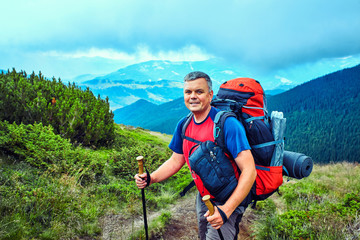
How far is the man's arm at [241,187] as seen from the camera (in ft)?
6.49

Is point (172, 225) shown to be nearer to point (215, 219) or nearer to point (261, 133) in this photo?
point (215, 219)

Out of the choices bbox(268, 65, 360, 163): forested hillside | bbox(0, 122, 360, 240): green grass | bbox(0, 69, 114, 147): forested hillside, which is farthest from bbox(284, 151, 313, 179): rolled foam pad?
bbox(268, 65, 360, 163): forested hillside

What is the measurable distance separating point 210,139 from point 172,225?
9.93 feet

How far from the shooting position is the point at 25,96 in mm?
7641

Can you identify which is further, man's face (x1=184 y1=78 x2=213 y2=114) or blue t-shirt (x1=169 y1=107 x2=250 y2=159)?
man's face (x1=184 y1=78 x2=213 y2=114)

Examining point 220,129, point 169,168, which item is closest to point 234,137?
point 220,129

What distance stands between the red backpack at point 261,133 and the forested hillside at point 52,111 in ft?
20.8

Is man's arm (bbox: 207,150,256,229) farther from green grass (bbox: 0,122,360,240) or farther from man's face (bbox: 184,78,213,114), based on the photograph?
green grass (bbox: 0,122,360,240)

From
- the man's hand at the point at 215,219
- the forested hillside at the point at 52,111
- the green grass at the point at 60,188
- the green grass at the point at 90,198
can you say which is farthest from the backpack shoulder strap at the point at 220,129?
the forested hillside at the point at 52,111

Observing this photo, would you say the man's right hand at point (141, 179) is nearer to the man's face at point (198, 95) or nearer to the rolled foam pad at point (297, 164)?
the man's face at point (198, 95)

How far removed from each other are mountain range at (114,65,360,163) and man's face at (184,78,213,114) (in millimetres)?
82758

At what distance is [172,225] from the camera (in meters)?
4.61

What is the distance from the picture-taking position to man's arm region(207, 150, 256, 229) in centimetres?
198

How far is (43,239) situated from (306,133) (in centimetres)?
11223
